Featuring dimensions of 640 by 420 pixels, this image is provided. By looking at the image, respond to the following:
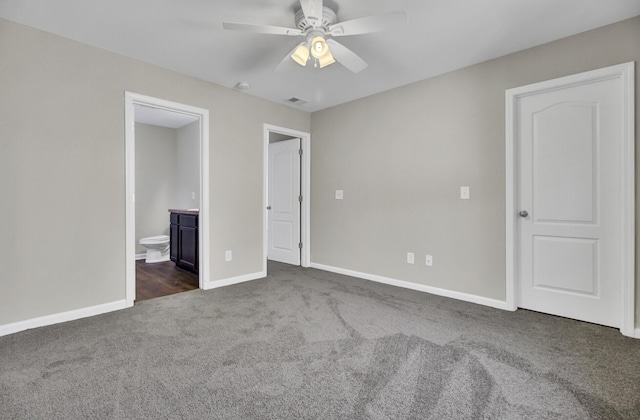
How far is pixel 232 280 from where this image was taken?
3.80 m

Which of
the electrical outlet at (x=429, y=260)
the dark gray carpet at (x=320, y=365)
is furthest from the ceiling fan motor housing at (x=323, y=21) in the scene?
the electrical outlet at (x=429, y=260)

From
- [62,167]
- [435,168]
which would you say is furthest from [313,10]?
[62,167]

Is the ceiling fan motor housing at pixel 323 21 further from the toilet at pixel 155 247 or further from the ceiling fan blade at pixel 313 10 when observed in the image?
the toilet at pixel 155 247

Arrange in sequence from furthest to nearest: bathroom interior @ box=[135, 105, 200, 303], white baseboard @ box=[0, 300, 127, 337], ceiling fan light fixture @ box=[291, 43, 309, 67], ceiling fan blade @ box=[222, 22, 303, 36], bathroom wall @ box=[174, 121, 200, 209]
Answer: bathroom wall @ box=[174, 121, 200, 209] → bathroom interior @ box=[135, 105, 200, 303] → white baseboard @ box=[0, 300, 127, 337] → ceiling fan light fixture @ box=[291, 43, 309, 67] → ceiling fan blade @ box=[222, 22, 303, 36]

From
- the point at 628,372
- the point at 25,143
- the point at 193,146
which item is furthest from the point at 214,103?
the point at 628,372

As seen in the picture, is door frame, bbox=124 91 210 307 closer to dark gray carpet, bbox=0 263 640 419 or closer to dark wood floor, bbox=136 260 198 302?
dark wood floor, bbox=136 260 198 302

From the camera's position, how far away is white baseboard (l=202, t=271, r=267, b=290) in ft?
11.7

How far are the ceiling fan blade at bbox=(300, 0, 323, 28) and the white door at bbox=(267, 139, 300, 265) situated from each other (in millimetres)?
2749

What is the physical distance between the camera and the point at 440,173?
3357 millimetres

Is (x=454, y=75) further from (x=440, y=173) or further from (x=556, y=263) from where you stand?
(x=556, y=263)

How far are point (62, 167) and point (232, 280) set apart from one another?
79.4 inches


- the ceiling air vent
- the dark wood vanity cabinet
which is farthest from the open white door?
the dark wood vanity cabinet

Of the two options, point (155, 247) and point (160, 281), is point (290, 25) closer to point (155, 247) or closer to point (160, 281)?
point (160, 281)

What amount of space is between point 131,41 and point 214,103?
3.45ft
